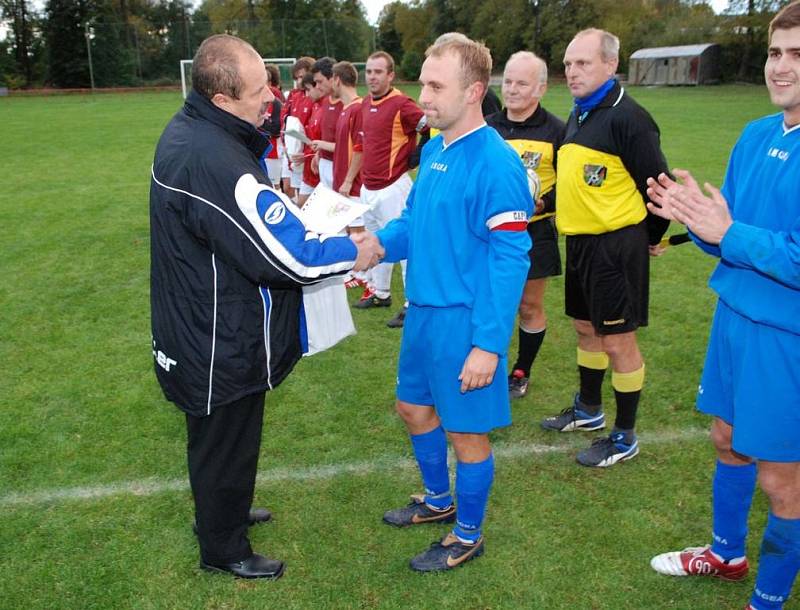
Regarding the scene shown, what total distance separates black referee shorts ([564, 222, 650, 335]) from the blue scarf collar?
0.67m

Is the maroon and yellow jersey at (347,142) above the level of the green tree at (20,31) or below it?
below

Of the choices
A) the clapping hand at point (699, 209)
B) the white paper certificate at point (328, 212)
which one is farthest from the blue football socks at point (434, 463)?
the clapping hand at point (699, 209)

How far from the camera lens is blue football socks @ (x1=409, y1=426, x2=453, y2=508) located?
3293 mm

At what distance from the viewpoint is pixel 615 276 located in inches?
148

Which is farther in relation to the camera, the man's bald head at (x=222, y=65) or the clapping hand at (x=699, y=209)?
the man's bald head at (x=222, y=65)

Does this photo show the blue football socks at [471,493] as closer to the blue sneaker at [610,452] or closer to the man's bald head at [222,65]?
the blue sneaker at [610,452]

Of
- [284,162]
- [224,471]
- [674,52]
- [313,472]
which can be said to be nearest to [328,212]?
[224,471]

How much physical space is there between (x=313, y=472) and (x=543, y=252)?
210 cm

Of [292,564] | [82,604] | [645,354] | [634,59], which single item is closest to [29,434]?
[82,604]

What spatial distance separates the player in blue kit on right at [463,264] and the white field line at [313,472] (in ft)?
3.13

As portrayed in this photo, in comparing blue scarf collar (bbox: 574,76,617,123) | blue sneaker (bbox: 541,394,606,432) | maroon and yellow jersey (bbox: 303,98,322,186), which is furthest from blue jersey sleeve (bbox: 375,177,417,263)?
maroon and yellow jersey (bbox: 303,98,322,186)

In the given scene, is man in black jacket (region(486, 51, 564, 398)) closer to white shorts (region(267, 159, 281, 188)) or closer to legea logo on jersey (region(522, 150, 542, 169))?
legea logo on jersey (region(522, 150, 542, 169))

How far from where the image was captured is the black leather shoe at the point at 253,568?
3.14 meters

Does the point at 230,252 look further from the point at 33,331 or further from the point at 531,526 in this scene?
the point at 33,331
